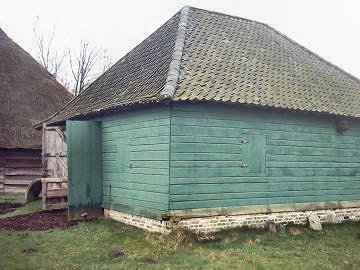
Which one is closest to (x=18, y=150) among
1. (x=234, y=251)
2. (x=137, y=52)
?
(x=137, y=52)

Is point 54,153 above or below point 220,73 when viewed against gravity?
below

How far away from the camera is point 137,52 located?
48.1 feet

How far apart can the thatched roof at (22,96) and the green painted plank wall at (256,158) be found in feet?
30.9

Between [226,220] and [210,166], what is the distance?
4.53 feet

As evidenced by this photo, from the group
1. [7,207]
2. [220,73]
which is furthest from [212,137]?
[7,207]

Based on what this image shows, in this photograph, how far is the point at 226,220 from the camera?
1034 cm

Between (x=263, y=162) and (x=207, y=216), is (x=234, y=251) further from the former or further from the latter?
(x=263, y=162)

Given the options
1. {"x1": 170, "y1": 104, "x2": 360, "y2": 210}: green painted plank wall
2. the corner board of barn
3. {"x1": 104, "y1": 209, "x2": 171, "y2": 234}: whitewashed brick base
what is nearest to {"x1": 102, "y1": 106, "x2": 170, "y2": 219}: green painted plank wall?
the corner board of barn

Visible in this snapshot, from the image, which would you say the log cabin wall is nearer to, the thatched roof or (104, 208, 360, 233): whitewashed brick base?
the thatched roof

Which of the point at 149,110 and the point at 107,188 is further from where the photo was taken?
the point at 107,188

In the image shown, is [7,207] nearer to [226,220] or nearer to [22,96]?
[22,96]

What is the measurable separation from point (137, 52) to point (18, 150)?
6.78 metres

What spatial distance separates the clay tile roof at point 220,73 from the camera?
10453 mm

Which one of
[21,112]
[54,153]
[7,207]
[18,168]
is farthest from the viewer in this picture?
[21,112]
